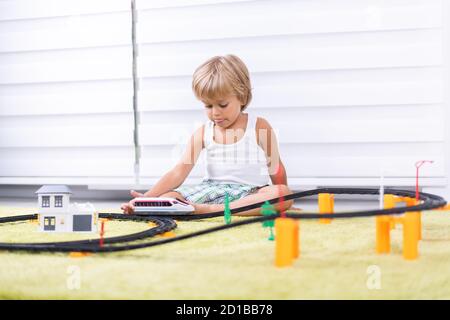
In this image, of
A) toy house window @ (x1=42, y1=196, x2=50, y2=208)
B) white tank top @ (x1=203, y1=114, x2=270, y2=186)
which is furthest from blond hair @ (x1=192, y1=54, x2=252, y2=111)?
toy house window @ (x1=42, y1=196, x2=50, y2=208)

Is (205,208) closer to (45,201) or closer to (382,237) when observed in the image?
(45,201)

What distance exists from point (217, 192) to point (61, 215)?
531 millimetres

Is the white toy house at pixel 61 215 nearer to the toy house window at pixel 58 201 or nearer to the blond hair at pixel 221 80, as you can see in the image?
the toy house window at pixel 58 201

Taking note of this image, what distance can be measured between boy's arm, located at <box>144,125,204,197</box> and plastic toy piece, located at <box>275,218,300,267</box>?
31.0 inches

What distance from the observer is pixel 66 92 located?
2027mm

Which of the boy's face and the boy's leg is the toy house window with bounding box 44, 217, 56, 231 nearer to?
the boy's leg

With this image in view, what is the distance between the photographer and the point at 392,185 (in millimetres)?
1784

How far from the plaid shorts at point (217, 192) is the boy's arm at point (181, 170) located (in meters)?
0.04

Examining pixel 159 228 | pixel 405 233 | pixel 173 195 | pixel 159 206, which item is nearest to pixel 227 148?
pixel 173 195

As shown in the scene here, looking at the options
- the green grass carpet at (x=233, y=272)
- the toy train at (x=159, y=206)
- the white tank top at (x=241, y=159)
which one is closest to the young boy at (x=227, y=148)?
the white tank top at (x=241, y=159)

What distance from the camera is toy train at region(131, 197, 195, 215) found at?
4.75 ft

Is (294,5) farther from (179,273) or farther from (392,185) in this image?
(179,273)
